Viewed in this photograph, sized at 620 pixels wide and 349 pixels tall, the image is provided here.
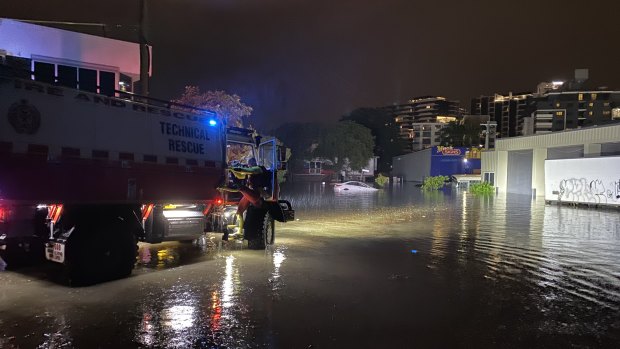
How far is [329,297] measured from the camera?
23.4ft

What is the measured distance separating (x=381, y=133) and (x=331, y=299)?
97.6 meters

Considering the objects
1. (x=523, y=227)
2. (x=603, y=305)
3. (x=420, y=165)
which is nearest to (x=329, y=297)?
(x=603, y=305)

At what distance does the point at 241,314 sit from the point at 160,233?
3.54 metres

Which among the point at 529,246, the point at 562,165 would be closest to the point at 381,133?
the point at 562,165

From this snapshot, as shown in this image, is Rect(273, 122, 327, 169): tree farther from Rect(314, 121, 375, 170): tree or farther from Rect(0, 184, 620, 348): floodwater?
Rect(0, 184, 620, 348): floodwater

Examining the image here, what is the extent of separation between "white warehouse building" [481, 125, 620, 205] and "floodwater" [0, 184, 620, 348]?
14532 millimetres

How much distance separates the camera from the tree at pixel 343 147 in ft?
226

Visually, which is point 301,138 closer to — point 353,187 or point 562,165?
point 353,187

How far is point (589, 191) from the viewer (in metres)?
25.7

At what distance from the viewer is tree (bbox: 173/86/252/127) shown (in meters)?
26.6

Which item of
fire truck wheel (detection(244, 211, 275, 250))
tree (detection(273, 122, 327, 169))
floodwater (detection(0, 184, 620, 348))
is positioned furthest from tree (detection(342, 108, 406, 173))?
fire truck wheel (detection(244, 211, 275, 250))

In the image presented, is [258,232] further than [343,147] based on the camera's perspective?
No

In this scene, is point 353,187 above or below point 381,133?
below

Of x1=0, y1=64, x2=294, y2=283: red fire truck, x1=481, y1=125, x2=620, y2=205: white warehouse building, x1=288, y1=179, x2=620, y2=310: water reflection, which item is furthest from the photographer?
x1=481, y1=125, x2=620, y2=205: white warehouse building
